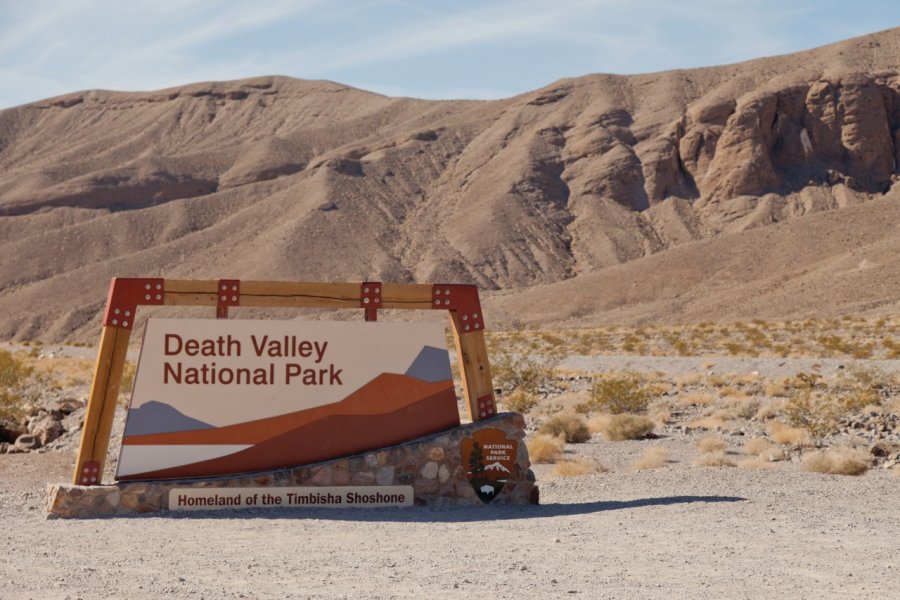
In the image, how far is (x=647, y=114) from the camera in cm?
12375

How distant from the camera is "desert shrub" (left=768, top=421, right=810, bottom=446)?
663 inches

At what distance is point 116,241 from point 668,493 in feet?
331

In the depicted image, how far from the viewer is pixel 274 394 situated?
11.4 meters

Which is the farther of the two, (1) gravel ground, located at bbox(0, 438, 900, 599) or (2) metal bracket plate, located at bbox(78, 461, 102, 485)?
(2) metal bracket plate, located at bbox(78, 461, 102, 485)

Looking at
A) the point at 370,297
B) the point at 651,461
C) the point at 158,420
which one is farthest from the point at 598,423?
the point at 158,420

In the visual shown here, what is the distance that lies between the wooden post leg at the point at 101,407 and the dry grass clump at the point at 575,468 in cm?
629

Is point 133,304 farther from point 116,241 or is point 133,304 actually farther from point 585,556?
point 116,241

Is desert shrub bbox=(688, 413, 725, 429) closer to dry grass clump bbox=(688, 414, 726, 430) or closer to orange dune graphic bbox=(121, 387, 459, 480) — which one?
dry grass clump bbox=(688, 414, 726, 430)

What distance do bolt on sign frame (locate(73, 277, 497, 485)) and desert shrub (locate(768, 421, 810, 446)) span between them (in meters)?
6.83

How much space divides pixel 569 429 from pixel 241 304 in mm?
8924

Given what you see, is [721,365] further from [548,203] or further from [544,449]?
[548,203]

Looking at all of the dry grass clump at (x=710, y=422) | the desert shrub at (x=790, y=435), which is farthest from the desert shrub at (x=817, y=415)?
the dry grass clump at (x=710, y=422)

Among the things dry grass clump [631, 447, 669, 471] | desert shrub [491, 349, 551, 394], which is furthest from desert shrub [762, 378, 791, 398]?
dry grass clump [631, 447, 669, 471]

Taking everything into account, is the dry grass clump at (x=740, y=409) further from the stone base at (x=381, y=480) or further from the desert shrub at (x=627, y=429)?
the stone base at (x=381, y=480)
